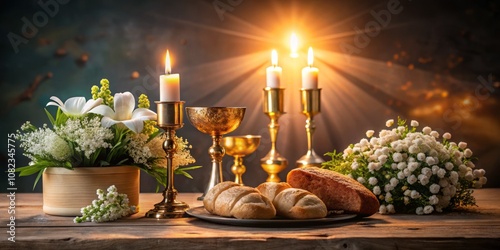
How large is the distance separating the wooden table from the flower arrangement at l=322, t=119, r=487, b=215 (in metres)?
0.13

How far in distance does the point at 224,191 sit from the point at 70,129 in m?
0.47

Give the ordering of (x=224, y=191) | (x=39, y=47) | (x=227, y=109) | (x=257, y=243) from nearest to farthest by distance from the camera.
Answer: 1. (x=257, y=243)
2. (x=224, y=191)
3. (x=227, y=109)
4. (x=39, y=47)

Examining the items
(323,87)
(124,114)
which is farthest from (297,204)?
(323,87)

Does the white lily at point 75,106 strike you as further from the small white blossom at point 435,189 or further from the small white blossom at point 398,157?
the small white blossom at point 435,189

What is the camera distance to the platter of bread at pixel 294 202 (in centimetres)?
166

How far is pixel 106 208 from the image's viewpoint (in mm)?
1746

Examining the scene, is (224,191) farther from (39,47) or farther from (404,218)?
(39,47)

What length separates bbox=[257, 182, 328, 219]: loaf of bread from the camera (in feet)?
5.51

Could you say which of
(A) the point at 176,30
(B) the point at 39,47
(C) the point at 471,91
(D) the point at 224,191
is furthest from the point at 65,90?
(C) the point at 471,91

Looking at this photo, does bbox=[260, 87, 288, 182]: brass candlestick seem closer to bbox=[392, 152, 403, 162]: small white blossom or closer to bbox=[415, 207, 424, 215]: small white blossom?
bbox=[392, 152, 403, 162]: small white blossom

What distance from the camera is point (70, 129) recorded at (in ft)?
5.95

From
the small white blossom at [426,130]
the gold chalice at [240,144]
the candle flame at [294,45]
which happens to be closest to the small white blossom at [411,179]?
the small white blossom at [426,130]

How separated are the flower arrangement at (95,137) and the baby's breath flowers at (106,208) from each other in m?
0.11

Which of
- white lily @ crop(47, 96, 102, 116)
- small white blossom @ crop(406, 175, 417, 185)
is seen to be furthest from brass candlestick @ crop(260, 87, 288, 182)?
white lily @ crop(47, 96, 102, 116)
